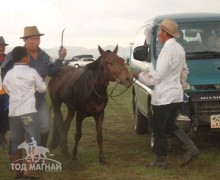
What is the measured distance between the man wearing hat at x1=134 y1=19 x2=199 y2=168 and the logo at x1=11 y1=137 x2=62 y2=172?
1.65 meters

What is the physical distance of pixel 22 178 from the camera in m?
6.62

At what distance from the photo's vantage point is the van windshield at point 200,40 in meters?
8.28

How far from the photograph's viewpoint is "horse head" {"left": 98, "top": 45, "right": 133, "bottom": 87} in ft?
22.2

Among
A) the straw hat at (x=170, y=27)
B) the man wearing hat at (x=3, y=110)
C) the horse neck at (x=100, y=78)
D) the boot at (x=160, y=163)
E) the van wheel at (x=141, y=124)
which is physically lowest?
the van wheel at (x=141, y=124)

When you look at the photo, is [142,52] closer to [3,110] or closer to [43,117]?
[43,117]

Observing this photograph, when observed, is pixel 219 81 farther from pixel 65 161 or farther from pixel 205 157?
pixel 65 161

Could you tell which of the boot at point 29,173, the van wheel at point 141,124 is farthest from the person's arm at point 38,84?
the van wheel at point 141,124

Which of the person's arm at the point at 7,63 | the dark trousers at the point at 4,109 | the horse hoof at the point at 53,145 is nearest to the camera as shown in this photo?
the person's arm at the point at 7,63

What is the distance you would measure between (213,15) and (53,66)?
352 centimetres

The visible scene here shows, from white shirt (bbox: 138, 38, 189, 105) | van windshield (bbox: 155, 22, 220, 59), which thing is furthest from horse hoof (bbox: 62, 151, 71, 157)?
van windshield (bbox: 155, 22, 220, 59)

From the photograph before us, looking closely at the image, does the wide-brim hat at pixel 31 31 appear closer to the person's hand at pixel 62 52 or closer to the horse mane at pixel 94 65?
the person's hand at pixel 62 52

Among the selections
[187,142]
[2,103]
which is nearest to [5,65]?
[2,103]

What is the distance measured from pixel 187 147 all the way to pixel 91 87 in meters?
1.75

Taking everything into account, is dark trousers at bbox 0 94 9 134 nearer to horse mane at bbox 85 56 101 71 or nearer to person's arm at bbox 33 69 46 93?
horse mane at bbox 85 56 101 71
